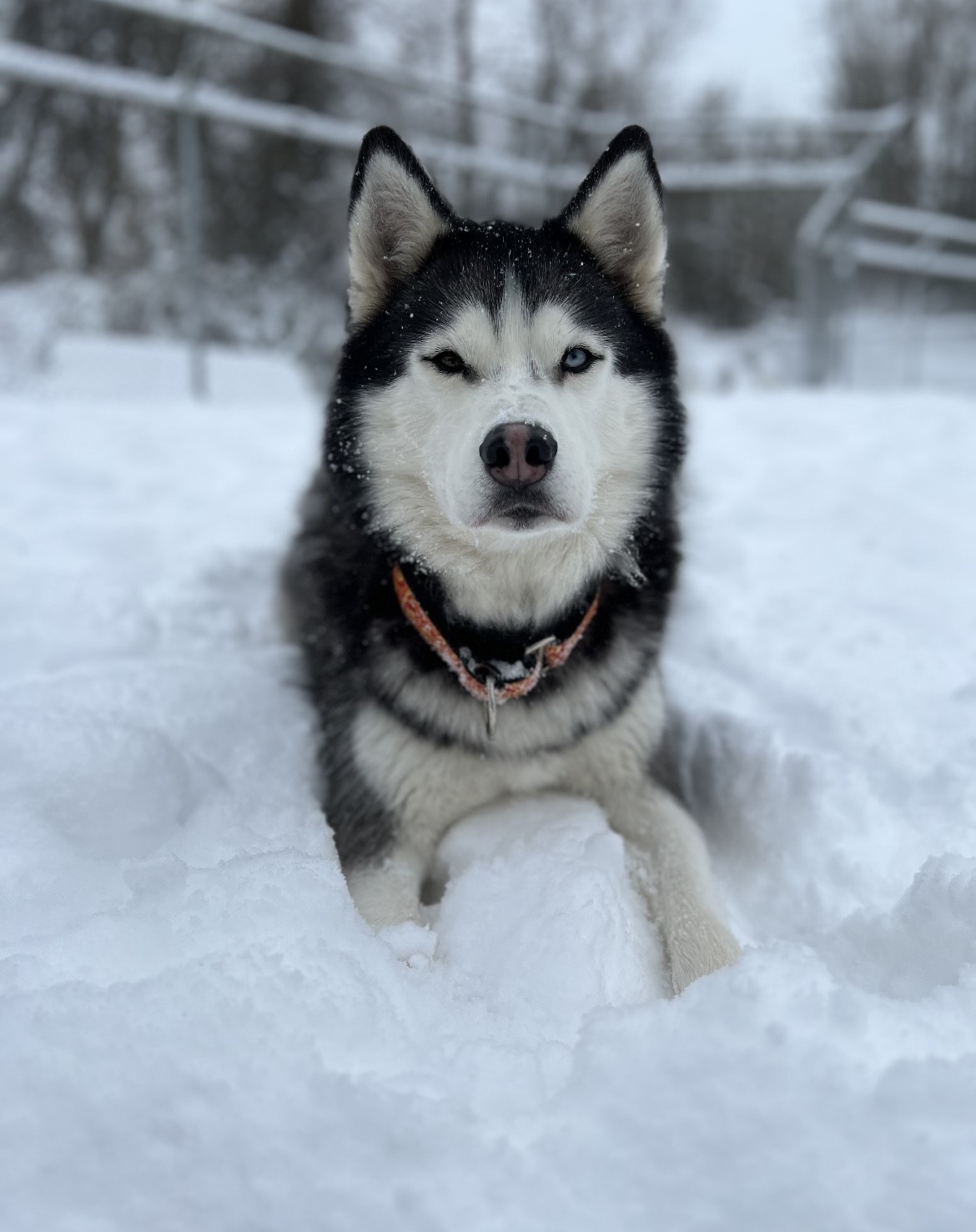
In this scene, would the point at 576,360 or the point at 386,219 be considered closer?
the point at 576,360

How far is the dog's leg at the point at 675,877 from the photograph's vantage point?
68.2 inches

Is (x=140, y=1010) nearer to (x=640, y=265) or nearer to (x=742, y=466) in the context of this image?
(x=640, y=265)

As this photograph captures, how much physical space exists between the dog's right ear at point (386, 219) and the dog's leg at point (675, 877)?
1399 millimetres

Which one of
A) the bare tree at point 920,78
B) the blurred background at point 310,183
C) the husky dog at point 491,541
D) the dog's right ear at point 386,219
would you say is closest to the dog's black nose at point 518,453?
the husky dog at point 491,541

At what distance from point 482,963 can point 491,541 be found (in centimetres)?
87

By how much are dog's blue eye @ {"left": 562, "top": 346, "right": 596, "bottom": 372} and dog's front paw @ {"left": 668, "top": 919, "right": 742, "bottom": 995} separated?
122cm

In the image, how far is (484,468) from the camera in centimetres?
178

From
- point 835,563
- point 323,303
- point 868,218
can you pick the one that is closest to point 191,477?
point 835,563

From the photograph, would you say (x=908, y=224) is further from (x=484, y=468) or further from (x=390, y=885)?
(x=390, y=885)

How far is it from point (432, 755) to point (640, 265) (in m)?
1.32

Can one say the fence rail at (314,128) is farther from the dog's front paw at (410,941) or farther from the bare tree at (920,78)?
the bare tree at (920,78)

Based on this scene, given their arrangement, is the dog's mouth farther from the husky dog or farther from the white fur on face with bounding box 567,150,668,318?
the white fur on face with bounding box 567,150,668,318

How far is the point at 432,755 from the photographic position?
2.12 m

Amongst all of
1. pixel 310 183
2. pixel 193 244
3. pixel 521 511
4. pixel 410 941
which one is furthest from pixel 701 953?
pixel 310 183
